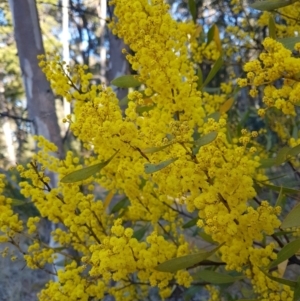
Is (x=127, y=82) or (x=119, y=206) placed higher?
(x=127, y=82)

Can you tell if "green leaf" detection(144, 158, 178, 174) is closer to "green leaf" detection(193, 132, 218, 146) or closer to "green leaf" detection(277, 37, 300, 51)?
"green leaf" detection(193, 132, 218, 146)

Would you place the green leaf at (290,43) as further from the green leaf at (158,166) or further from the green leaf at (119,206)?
the green leaf at (119,206)

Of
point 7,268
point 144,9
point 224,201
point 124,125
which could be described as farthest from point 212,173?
point 7,268

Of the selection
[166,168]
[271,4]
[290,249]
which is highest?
[271,4]

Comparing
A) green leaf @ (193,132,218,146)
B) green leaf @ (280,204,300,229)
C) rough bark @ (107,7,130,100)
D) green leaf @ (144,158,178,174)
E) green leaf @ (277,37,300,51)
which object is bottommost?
green leaf @ (280,204,300,229)

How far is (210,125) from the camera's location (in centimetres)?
114

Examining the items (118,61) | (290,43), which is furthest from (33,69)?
(290,43)

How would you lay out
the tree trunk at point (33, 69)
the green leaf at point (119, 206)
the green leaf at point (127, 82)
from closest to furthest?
the green leaf at point (127, 82) → the green leaf at point (119, 206) → the tree trunk at point (33, 69)

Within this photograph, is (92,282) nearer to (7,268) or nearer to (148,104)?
(148,104)

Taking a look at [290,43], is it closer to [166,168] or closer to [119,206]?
[166,168]

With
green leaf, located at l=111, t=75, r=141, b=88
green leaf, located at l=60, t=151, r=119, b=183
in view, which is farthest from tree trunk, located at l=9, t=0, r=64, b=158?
green leaf, located at l=60, t=151, r=119, b=183

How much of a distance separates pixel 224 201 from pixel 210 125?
19 centimetres

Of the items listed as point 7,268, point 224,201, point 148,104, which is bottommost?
point 7,268

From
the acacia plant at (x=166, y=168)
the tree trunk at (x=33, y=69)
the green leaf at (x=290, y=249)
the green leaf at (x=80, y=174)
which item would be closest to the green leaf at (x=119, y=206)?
the acacia plant at (x=166, y=168)
